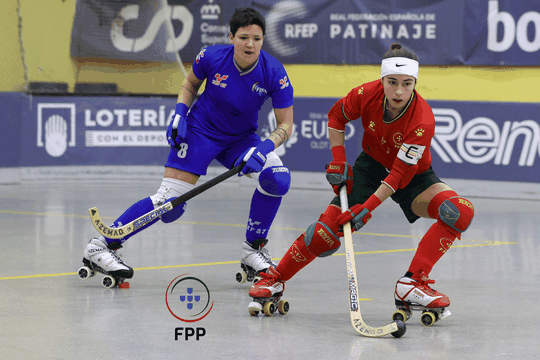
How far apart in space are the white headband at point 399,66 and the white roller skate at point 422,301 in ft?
3.94

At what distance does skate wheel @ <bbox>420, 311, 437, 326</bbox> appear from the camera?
14.7ft

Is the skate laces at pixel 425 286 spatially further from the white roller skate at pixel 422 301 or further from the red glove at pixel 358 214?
the red glove at pixel 358 214

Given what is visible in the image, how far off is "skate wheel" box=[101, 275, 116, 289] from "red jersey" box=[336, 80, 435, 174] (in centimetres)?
198

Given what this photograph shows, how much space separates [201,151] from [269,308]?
1439 millimetres

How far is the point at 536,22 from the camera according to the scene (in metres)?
11.5

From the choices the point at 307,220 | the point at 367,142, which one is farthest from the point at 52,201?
the point at 367,142

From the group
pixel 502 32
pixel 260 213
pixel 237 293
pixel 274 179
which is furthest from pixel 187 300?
pixel 502 32

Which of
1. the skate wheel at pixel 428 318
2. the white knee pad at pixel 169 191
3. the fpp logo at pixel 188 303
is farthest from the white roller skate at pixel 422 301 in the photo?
the white knee pad at pixel 169 191

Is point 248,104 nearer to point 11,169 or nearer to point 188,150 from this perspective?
point 188,150

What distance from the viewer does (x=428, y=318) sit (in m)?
4.49

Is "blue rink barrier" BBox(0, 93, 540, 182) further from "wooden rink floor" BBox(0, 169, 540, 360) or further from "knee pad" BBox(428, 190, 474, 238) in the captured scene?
"knee pad" BBox(428, 190, 474, 238)

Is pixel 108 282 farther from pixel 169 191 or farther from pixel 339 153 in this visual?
pixel 339 153

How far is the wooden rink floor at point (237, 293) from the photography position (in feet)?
12.9

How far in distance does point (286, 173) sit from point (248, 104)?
58 cm
